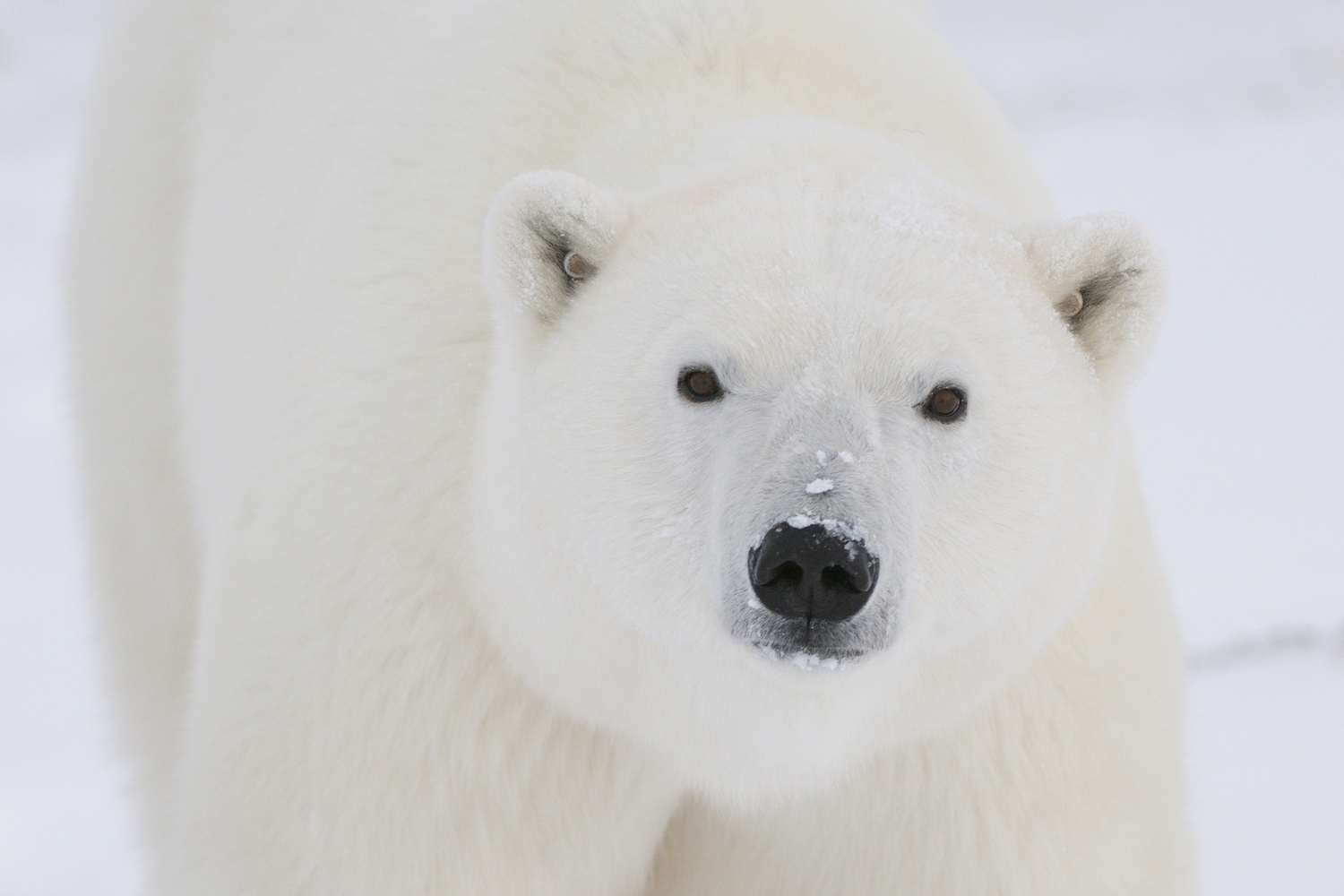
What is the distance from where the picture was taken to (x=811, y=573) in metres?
1.79

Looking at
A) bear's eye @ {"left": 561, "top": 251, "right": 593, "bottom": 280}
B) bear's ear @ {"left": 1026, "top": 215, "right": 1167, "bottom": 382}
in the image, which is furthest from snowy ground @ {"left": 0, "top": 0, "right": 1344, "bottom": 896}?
bear's eye @ {"left": 561, "top": 251, "right": 593, "bottom": 280}

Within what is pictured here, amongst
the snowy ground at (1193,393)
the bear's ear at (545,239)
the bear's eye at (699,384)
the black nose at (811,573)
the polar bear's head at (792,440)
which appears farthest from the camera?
the snowy ground at (1193,393)

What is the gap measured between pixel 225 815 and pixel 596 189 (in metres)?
1.14

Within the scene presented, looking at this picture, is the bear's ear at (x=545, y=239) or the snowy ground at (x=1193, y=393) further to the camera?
the snowy ground at (x=1193, y=393)

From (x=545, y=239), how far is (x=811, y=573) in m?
0.67

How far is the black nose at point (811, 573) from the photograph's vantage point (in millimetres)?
1770

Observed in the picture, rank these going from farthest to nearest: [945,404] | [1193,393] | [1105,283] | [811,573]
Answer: [1193,393]
[1105,283]
[945,404]
[811,573]

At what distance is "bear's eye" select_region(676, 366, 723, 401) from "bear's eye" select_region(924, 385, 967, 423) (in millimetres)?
266

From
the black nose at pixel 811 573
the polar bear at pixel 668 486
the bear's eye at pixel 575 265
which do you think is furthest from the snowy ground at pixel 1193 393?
the bear's eye at pixel 575 265

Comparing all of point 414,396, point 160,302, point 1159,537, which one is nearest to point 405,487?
point 414,396

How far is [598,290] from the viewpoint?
2176 millimetres

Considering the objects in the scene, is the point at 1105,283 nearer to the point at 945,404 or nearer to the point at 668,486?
the point at 945,404

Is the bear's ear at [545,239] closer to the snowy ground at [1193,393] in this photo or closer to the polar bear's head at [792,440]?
the polar bear's head at [792,440]

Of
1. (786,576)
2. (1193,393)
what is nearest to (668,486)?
(786,576)
